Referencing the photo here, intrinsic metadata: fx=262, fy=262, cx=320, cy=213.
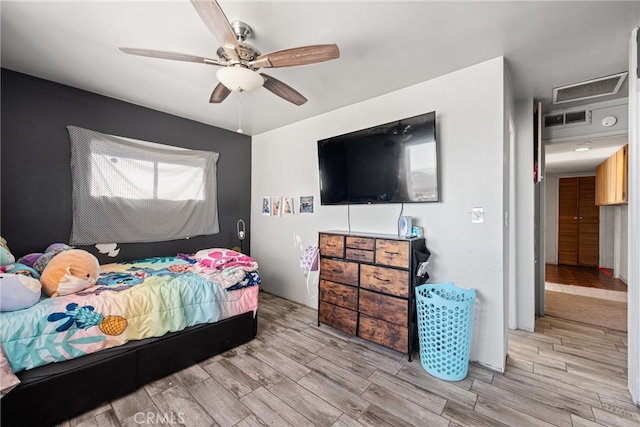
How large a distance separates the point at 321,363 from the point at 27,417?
1772mm

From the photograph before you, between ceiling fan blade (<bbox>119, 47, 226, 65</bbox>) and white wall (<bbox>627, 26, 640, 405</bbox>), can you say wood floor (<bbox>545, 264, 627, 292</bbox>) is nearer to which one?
white wall (<bbox>627, 26, 640, 405</bbox>)

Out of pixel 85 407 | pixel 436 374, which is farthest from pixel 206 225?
pixel 436 374

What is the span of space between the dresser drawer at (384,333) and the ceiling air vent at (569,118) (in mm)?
3034

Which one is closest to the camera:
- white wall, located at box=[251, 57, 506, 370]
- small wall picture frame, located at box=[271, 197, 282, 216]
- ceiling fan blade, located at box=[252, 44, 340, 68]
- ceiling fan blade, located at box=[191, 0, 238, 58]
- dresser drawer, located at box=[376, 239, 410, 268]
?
ceiling fan blade, located at box=[191, 0, 238, 58]

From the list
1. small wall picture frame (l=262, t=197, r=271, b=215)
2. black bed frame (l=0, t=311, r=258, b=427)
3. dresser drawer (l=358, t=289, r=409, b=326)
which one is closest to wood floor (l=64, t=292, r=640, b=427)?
black bed frame (l=0, t=311, r=258, b=427)

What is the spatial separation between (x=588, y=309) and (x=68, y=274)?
5433 millimetres

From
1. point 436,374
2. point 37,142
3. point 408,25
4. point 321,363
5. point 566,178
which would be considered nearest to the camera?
point 408,25

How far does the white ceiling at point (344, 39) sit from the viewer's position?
1.59m

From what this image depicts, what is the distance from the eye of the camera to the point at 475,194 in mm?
2170

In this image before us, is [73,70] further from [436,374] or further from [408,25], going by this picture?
[436,374]

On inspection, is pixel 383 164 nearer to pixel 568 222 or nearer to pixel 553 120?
pixel 553 120

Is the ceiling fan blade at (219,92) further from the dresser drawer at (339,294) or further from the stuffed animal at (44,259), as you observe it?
Result: the dresser drawer at (339,294)

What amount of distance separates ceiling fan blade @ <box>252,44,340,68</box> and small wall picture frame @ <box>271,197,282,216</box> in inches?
88.2

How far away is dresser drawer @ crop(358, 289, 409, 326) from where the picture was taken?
2180mm
